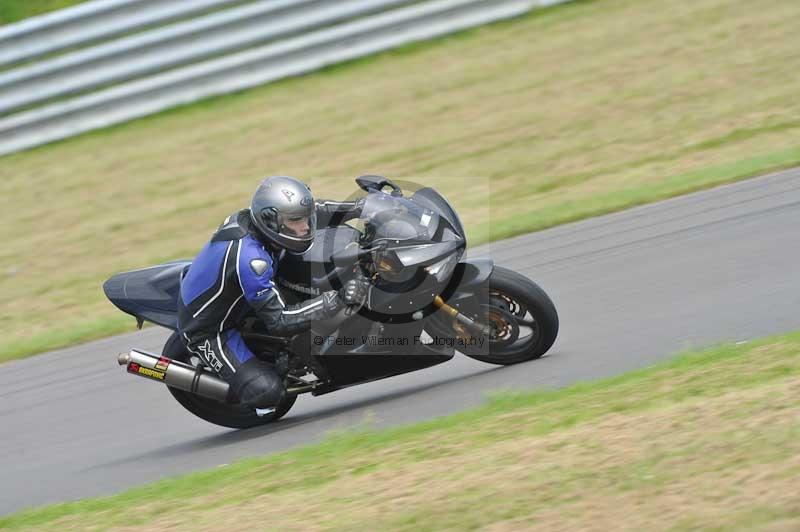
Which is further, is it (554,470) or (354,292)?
(354,292)

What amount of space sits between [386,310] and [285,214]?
78cm

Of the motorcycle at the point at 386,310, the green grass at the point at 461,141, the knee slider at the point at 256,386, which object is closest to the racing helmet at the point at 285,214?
the motorcycle at the point at 386,310

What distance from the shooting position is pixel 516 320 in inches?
250

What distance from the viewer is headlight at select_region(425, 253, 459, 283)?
597cm

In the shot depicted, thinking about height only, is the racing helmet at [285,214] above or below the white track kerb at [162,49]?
below

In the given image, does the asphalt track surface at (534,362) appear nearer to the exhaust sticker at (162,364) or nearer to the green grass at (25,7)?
the exhaust sticker at (162,364)

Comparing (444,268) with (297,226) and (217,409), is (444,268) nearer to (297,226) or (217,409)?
(297,226)

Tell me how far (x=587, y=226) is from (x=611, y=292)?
1.57 metres

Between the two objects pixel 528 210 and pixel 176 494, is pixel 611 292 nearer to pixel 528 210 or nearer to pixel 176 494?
pixel 528 210

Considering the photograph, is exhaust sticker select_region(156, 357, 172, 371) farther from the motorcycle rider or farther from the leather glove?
the leather glove

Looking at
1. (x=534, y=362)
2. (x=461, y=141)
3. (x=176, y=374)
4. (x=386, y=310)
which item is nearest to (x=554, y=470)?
(x=386, y=310)

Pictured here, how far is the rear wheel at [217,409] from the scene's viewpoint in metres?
6.63

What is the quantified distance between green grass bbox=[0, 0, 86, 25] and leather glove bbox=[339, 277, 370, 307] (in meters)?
10.0

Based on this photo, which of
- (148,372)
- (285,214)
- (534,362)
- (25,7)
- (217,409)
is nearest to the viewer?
(285,214)
